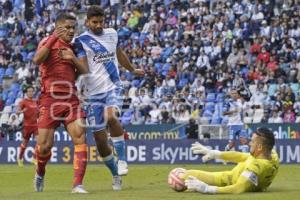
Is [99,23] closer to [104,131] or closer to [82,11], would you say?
[104,131]

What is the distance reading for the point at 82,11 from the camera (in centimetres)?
3931

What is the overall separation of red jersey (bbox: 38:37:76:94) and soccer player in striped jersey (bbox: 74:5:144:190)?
38cm

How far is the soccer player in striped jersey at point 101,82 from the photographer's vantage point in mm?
13633

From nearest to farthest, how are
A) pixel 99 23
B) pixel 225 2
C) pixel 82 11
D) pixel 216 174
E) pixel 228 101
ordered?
pixel 216 174
pixel 99 23
pixel 228 101
pixel 225 2
pixel 82 11

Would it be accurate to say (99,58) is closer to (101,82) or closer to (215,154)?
(101,82)

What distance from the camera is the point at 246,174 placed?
1195 cm

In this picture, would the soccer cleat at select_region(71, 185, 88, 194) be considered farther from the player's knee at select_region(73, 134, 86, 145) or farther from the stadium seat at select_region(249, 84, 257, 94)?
the stadium seat at select_region(249, 84, 257, 94)

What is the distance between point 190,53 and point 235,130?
26.1ft

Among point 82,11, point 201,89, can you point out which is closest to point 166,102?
point 201,89

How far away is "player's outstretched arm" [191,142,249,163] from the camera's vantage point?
12.3 meters

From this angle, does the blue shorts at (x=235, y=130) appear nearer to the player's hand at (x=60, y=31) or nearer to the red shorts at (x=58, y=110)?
the red shorts at (x=58, y=110)

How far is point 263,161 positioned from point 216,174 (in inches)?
33.3

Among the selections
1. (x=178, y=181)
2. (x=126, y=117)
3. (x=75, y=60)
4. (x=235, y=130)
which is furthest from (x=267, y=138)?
(x=126, y=117)

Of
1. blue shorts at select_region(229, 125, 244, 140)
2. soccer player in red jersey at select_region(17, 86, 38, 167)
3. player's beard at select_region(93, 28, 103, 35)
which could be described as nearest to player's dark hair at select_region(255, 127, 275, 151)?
player's beard at select_region(93, 28, 103, 35)
